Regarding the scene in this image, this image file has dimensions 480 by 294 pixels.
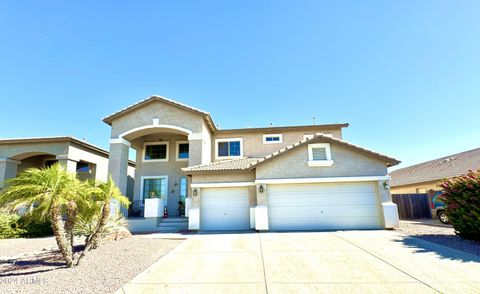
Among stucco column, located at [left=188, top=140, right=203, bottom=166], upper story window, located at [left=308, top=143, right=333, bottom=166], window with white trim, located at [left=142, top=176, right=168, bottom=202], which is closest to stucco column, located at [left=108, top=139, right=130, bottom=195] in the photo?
window with white trim, located at [left=142, top=176, right=168, bottom=202]

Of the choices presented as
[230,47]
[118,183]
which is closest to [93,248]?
[118,183]

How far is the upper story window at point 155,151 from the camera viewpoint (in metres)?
18.5

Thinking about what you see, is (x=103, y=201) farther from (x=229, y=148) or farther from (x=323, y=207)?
(x=229, y=148)

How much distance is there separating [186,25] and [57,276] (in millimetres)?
12118

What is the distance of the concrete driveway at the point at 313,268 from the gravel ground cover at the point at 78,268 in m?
0.65

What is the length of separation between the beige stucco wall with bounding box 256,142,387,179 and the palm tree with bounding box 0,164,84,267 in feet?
28.9

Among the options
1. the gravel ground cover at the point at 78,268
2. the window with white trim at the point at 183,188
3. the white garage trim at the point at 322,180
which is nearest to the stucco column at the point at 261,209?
the white garage trim at the point at 322,180

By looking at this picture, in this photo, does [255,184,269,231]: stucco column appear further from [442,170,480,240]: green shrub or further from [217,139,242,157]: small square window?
[442,170,480,240]: green shrub

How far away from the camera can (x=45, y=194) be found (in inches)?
248

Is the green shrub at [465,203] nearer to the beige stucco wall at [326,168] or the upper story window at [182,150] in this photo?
the beige stucco wall at [326,168]

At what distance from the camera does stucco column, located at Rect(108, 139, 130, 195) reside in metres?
15.2

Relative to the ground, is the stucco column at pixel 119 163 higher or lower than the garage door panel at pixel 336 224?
higher

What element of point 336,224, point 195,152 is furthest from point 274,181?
point 195,152

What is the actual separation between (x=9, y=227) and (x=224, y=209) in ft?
39.6
